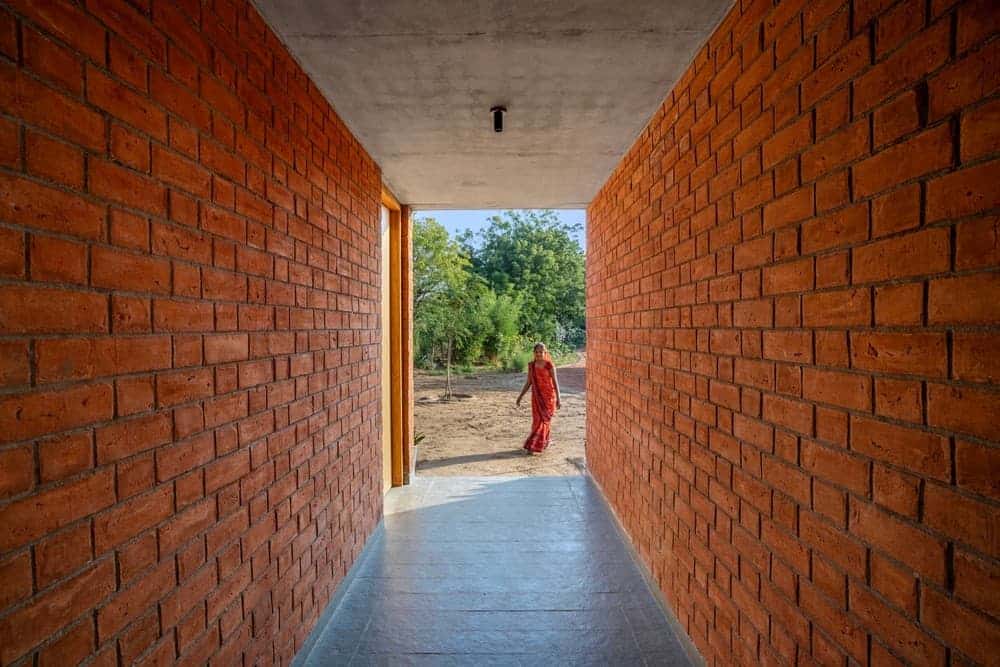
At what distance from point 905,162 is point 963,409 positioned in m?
0.54

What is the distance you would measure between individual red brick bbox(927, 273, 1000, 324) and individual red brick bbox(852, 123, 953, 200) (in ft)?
0.78

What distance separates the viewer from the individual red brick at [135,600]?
3.91 ft

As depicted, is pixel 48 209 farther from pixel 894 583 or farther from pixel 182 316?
pixel 894 583

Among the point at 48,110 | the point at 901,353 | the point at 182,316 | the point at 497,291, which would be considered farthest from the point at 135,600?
the point at 497,291

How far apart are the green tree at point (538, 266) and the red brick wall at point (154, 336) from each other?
22944mm

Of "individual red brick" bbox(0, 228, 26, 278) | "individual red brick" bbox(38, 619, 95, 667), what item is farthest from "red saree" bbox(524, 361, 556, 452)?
"individual red brick" bbox(0, 228, 26, 278)

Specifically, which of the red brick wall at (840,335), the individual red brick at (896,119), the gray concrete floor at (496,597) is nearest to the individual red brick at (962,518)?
the red brick wall at (840,335)

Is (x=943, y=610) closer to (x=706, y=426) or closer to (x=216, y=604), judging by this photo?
(x=706, y=426)

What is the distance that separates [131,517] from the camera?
1.28 meters

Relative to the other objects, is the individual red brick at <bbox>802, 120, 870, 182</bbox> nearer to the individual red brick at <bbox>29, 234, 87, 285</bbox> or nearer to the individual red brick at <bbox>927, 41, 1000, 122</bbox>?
the individual red brick at <bbox>927, 41, 1000, 122</bbox>

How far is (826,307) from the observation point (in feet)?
4.43

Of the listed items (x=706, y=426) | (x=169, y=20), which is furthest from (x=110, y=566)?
(x=706, y=426)

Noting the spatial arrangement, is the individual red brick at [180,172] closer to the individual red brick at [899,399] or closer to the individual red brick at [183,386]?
the individual red brick at [183,386]

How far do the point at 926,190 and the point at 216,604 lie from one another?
88.9 inches
